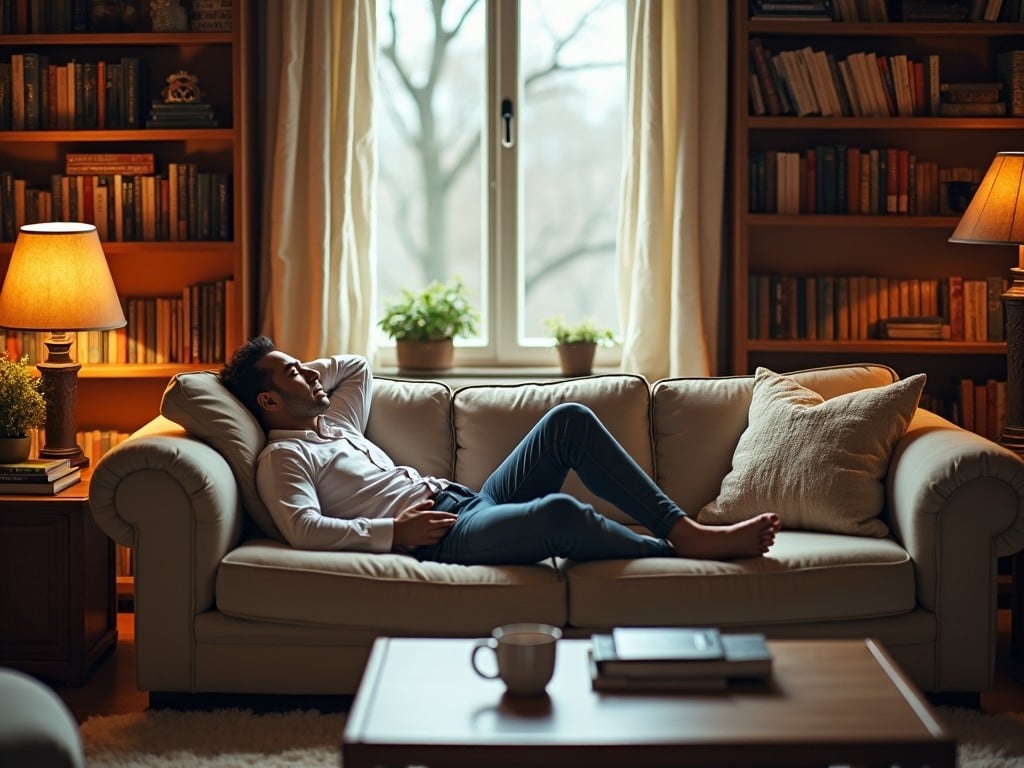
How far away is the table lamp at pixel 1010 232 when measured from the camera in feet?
11.8

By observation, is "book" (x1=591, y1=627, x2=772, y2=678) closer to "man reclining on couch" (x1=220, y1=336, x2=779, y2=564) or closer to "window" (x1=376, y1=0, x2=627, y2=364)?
"man reclining on couch" (x1=220, y1=336, x2=779, y2=564)

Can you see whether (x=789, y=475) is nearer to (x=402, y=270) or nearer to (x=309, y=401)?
(x=309, y=401)

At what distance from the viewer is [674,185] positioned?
4.28 meters

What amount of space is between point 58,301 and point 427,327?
1.28m

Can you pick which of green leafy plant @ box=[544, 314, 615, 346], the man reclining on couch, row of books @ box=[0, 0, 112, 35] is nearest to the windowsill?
green leafy plant @ box=[544, 314, 615, 346]

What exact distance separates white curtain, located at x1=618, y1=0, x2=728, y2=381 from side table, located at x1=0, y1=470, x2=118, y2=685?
1957 millimetres

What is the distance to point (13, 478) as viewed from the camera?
3.36m

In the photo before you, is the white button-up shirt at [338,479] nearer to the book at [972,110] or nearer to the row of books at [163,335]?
the row of books at [163,335]

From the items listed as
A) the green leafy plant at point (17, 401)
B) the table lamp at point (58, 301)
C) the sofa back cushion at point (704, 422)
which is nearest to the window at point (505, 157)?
the sofa back cushion at point (704, 422)

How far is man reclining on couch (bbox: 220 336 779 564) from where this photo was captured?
120 inches

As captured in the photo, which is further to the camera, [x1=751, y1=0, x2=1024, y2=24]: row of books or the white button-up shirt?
[x1=751, y1=0, x2=1024, y2=24]: row of books

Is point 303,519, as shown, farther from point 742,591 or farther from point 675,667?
point 675,667

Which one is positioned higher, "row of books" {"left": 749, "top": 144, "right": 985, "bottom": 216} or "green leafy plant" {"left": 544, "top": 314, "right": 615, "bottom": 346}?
"row of books" {"left": 749, "top": 144, "right": 985, "bottom": 216}

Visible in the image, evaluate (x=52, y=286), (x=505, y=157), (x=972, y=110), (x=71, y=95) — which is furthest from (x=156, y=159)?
(x=972, y=110)
